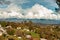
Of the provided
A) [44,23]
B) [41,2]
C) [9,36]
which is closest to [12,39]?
[9,36]

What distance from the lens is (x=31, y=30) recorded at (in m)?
8.32

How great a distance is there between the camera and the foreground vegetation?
7797 mm

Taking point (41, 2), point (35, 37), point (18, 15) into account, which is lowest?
point (35, 37)

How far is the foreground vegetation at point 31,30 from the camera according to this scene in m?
7.80

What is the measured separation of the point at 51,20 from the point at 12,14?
1.89 metres

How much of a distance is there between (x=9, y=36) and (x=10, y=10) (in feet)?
6.17

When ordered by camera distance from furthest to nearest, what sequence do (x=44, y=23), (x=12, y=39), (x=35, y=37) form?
(x=44, y=23) < (x=35, y=37) < (x=12, y=39)

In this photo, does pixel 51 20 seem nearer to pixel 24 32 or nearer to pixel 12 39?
pixel 24 32

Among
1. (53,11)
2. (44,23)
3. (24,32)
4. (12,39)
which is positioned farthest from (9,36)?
(53,11)

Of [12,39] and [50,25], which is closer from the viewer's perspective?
[12,39]

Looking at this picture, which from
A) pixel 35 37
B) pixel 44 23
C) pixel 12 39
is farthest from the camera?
pixel 44 23

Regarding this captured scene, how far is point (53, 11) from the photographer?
891cm

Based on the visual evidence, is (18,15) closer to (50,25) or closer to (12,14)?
(12,14)

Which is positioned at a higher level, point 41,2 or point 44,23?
point 41,2
